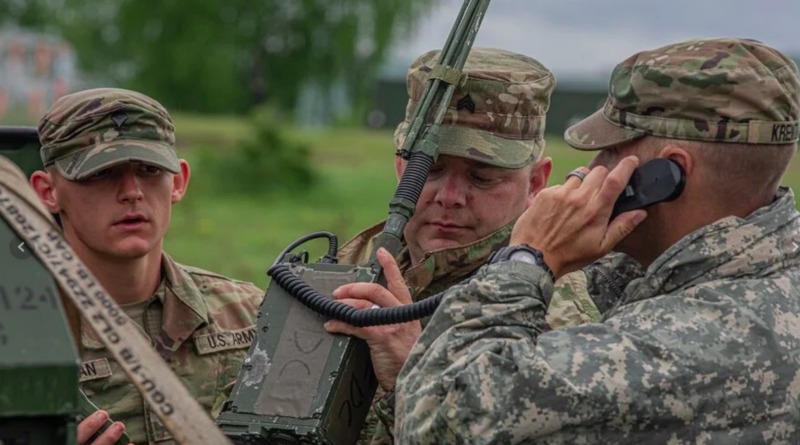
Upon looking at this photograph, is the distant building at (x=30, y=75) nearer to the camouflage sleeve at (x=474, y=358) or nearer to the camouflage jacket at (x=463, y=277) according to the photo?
the camouflage jacket at (x=463, y=277)

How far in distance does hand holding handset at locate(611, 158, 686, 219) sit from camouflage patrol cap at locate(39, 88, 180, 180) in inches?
80.4

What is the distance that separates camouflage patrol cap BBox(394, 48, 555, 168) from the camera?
463 centimetres

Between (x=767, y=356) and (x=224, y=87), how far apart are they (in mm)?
51746

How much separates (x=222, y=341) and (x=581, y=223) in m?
2.19

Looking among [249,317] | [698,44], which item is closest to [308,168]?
[249,317]

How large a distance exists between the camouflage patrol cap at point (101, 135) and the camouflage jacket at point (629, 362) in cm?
190

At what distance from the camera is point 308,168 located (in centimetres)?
2831

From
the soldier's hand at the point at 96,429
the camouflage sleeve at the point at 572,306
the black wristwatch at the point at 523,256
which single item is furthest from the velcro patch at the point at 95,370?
the black wristwatch at the point at 523,256

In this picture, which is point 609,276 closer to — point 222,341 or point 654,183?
point 654,183

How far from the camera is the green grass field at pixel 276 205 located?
19.4 m

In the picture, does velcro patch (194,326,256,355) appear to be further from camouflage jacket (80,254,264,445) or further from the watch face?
the watch face

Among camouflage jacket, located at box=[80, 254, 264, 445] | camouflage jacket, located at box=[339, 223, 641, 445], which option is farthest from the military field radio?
camouflage jacket, located at box=[80, 254, 264, 445]

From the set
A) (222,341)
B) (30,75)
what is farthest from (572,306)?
(30,75)

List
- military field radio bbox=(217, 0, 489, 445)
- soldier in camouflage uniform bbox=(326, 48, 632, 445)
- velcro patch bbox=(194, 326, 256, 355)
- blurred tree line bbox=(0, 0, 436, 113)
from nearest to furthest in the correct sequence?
1. military field radio bbox=(217, 0, 489, 445)
2. soldier in camouflage uniform bbox=(326, 48, 632, 445)
3. velcro patch bbox=(194, 326, 256, 355)
4. blurred tree line bbox=(0, 0, 436, 113)
